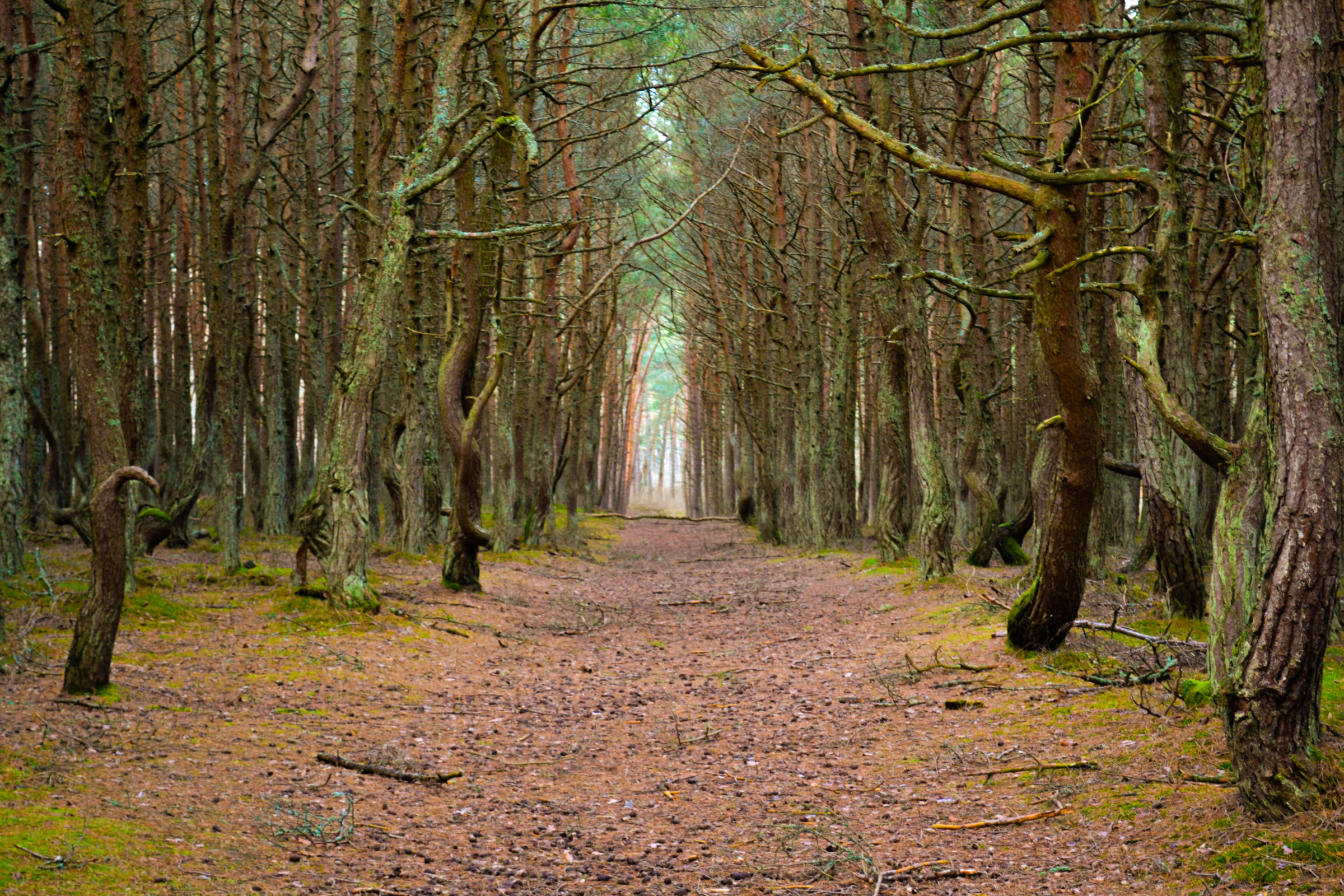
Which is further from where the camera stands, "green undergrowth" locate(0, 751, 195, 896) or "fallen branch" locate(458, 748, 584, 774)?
"fallen branch" locate(458, 748, 584, 774)

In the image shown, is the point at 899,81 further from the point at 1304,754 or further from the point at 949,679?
the point at 1304,754

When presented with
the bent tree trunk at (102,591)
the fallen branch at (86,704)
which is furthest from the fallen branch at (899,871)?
the fallen branch at (86,704)

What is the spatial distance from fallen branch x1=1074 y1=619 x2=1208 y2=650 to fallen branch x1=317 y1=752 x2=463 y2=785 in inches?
178

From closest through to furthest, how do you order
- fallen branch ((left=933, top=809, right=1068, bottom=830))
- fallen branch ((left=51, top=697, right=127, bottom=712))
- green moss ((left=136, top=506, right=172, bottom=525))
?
fallen branch ((left=933, top=809, right=1068, bottom=830)) < fallen branch ((left=51, top=697, right=127, bottom=712)) < green moss ((left=136, top=506, right=172, bottom=525))

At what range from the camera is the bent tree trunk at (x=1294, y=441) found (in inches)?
150

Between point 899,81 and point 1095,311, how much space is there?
728cm

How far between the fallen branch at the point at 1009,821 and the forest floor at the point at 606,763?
0.02 meters

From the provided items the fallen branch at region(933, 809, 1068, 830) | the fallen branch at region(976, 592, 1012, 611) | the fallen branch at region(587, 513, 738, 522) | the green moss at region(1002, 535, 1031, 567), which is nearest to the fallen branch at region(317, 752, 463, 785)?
the fallen branch at region(933, 809, 1068, 830)

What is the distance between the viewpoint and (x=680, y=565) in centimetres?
2233

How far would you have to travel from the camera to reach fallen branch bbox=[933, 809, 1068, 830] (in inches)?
184

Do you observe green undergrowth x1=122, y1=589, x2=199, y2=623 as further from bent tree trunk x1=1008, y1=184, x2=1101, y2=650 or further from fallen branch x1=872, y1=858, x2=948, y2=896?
bent tree trunk x1=1008, y1=184, x2=1101, y2=650

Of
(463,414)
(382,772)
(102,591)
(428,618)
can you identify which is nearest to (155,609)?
(428,618)

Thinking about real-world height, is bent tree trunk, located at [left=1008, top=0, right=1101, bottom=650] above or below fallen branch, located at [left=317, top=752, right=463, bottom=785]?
above

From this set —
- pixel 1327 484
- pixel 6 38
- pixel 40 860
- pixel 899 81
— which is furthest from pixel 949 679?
pixel 899 81
